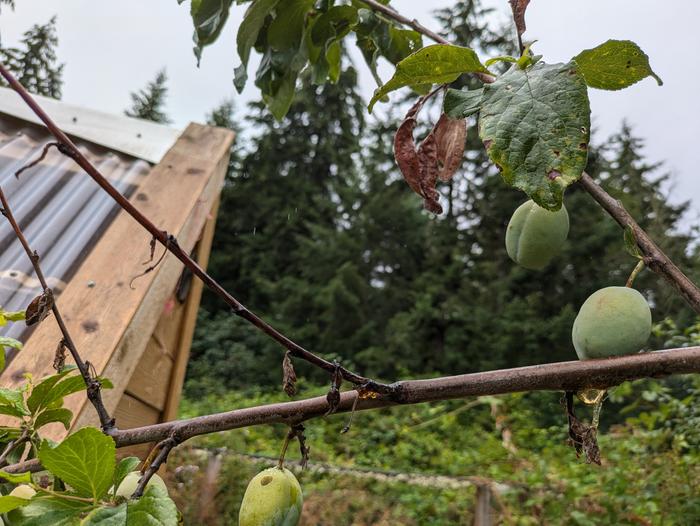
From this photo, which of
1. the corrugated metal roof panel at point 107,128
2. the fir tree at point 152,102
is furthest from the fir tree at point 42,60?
the corrugated metal roof panel at point 107,128

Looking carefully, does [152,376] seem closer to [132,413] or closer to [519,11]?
[132,413]

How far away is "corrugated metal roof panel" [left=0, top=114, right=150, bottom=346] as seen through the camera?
4.43 ft

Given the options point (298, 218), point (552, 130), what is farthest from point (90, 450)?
point (298, 218)

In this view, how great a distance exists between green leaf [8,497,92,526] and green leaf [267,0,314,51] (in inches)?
29.3

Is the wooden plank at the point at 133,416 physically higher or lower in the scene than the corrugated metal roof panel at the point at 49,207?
lower

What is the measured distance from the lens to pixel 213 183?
5.87 ft

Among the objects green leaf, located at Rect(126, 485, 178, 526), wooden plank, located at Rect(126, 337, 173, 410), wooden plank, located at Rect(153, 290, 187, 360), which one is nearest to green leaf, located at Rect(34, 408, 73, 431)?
green leaf, located at Rect(126, 485, 178, 526)

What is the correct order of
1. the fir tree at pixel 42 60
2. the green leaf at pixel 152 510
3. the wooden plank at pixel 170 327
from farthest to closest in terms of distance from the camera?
the fir tree at pixel 42 60, the wooden plank at pixel 170 327, the green leaf at pixel 152 510

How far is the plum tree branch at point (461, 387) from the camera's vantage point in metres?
0.42

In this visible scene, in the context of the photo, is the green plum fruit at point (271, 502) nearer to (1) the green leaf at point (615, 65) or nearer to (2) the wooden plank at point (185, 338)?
(1) the green leaf at point (615, 65)

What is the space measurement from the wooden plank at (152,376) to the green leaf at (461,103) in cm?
111

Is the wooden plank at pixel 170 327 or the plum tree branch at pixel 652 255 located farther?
the wooden plank at pixel 170 327

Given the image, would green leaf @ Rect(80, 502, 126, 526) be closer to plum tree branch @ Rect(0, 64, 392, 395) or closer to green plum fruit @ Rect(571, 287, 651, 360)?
plum tree branch @ Rect(0, 64, 392, 395)

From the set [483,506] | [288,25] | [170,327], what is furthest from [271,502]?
[483,506]
